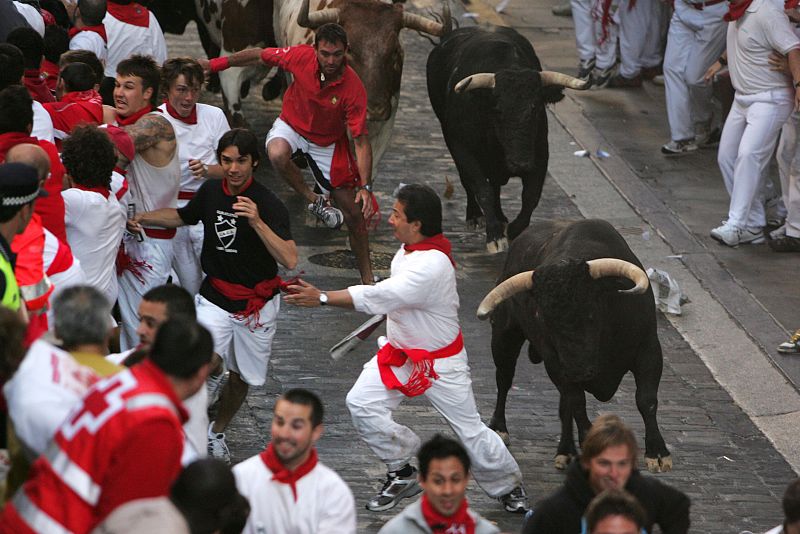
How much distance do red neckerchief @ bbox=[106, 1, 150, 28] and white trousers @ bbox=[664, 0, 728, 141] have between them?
6.18 meters

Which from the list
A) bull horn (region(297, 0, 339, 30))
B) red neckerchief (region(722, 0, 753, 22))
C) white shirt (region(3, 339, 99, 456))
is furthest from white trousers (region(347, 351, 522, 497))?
red neckerchief (region(722, 0, 753, 22))

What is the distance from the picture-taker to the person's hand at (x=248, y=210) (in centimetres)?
808

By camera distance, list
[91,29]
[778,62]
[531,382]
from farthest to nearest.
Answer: [778,62] < [91,29] < [531,382]

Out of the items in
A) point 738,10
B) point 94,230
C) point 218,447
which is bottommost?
point 218,447

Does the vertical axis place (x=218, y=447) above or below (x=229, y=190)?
below

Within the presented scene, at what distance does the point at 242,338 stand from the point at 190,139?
1.59 m

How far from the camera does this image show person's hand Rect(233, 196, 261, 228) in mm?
8078

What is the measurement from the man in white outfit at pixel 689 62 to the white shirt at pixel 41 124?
8.90m

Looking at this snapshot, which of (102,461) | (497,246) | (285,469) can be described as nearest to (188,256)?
(285,469)

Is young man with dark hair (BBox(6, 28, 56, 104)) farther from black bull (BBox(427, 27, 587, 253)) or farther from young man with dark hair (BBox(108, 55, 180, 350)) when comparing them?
black bull (BBox(427, 27, 587, 253))

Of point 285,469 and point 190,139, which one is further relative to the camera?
point 190,139

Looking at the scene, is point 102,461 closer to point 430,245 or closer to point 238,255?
point 430,245

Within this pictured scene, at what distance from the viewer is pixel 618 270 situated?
8680 mm

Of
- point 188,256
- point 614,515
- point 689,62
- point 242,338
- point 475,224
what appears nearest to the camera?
point 614,515
